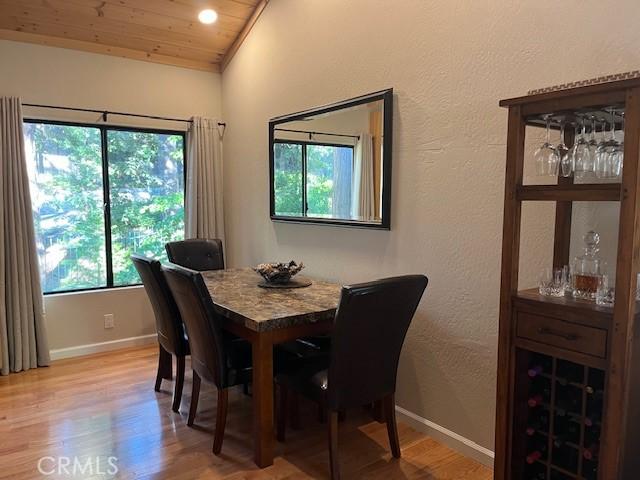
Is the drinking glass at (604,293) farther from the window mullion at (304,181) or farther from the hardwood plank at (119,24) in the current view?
the hardwood plank at (119,24)

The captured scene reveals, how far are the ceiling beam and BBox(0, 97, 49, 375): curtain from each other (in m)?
1.82

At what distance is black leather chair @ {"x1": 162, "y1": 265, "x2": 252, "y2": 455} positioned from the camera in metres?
2.30

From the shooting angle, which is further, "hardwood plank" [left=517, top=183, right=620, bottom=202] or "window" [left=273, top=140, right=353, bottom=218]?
"window" [left=273, top=140, right=353, bottom=218]

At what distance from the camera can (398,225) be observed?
8.97ft

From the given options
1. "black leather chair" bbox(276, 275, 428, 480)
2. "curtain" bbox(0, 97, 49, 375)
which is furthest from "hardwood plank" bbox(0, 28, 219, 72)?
"black leather chair" bbox(276, 275, 428, 480)

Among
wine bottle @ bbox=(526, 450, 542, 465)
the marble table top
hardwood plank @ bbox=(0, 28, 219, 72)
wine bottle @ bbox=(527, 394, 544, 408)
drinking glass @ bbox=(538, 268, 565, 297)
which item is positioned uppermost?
hardwood plank @ bbox=(0, 28, 219, 72)

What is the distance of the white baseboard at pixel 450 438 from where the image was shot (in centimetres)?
234

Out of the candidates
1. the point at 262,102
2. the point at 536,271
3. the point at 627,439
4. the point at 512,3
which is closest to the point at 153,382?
the point at 262,102

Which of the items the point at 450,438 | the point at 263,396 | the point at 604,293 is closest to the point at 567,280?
the point at 604,293

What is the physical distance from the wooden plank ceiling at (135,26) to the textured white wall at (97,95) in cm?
9

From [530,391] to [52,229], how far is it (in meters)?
3.81

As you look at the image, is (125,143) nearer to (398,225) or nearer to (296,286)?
(296,286)

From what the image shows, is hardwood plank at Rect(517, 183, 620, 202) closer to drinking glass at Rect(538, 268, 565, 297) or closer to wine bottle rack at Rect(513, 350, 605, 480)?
drinking glass at Rect(538, 268, 565, 297)

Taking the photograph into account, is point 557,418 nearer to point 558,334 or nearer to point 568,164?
point 558,334
